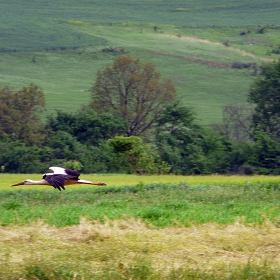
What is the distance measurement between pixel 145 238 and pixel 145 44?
75679 mm

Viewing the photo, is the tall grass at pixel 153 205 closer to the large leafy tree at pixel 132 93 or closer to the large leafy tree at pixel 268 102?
the large leafy tree at pixel 268 102

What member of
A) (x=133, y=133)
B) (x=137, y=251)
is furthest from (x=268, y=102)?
(x=137, y=251)

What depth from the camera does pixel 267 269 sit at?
648cm

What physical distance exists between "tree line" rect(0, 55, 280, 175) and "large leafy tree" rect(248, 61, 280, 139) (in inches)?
2.1

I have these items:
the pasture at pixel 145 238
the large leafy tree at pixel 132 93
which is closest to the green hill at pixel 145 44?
the large leafy tree at pixel 132 93

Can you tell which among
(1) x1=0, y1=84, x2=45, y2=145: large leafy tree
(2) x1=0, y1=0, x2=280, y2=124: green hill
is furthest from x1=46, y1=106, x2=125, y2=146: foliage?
(2) x1=0, y1=0, x2=280, y2=124: green hill

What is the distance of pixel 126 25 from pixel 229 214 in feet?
283

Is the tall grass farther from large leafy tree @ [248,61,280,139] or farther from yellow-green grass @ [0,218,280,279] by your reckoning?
large leafy tree @ [248,61,280,139]

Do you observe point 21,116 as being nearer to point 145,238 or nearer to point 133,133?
point 133,133

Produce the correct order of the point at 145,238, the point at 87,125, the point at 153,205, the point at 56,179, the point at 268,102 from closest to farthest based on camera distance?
the point at 145,238, the point at 56,179, the point at 153,205, the point at 268,102, the point at 87,125

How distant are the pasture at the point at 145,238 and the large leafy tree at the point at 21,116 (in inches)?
916

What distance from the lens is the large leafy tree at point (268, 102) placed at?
34000mm

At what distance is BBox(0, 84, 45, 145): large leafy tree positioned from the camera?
34969 millimetres

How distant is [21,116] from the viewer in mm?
35719
